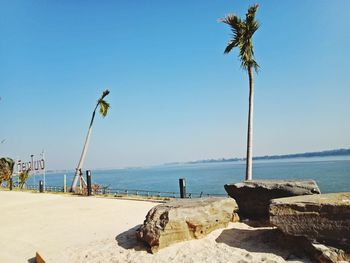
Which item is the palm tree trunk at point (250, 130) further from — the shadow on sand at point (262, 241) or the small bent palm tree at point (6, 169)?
the small bent palm tree at point (6, 169)

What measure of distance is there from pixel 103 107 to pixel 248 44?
18.2m

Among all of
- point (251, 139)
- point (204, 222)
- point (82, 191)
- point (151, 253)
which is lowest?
point (82, 191)

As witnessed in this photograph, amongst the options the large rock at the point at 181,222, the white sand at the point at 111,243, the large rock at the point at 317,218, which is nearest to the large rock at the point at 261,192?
the white sand at the point at 111,243

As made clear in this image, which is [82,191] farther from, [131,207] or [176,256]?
[176,256]

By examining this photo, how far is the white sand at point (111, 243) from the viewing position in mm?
6230

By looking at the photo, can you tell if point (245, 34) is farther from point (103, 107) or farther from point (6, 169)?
point (6, 169)

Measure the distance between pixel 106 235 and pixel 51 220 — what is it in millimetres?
4166

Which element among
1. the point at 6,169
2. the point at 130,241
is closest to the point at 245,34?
the point at 130,241

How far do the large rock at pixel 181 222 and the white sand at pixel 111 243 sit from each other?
19 centimetres

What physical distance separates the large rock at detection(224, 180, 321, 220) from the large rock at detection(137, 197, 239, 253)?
1130mm

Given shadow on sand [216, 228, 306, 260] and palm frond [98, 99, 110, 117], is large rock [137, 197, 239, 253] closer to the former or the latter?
shadow on sand [216, 228, 306, 260]

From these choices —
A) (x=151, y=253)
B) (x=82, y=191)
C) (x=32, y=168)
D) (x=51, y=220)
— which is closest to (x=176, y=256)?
(x=151, y=253)

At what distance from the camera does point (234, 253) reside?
6.17 m

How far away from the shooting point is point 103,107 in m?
28.0
